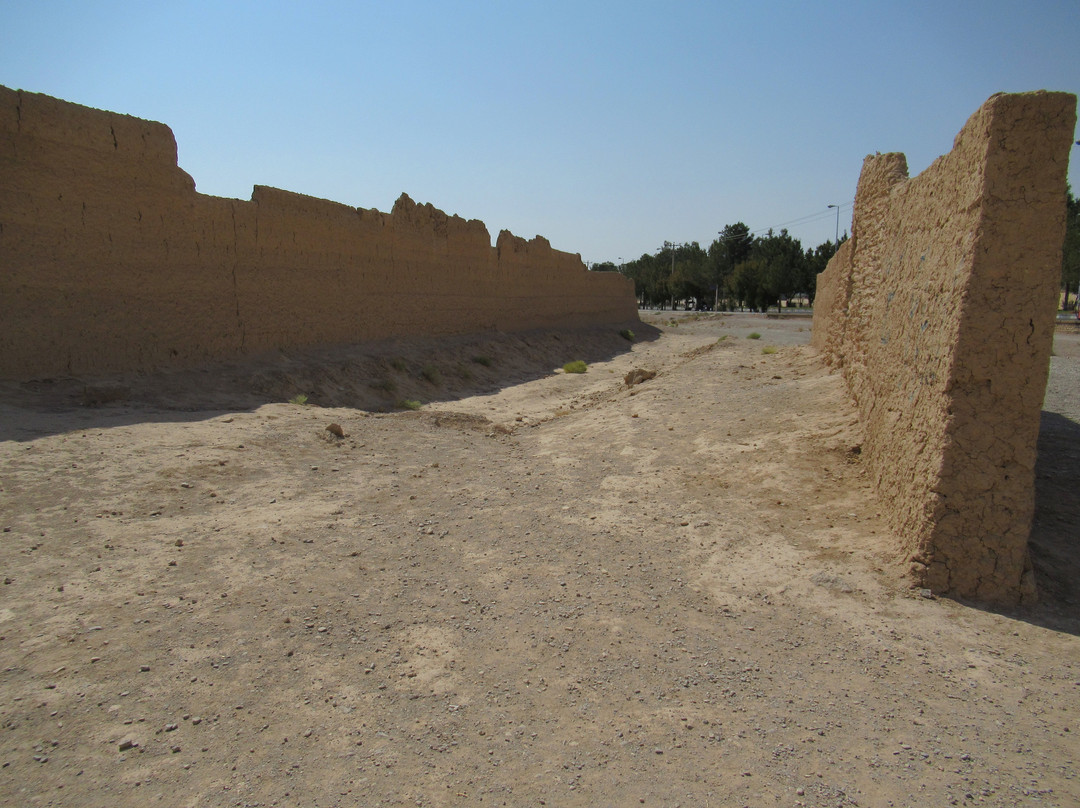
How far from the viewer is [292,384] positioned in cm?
1066

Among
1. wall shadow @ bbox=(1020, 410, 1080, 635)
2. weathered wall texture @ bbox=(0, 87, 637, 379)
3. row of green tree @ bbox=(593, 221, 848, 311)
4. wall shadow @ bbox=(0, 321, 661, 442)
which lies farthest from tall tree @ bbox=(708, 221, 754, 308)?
wall shadow @ bbox=(1020, 410, 1080, 635)

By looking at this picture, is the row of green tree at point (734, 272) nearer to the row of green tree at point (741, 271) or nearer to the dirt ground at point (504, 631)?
the row of green tree at point (741, 271)

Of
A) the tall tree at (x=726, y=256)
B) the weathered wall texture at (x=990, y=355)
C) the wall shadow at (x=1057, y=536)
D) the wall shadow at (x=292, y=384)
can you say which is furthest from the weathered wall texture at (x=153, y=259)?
the tall tree at (x=726, y=256)

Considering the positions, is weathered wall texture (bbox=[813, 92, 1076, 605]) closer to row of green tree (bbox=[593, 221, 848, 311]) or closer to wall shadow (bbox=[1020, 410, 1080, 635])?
wall shadow (bbox=[1020, 410, 1080, 635])

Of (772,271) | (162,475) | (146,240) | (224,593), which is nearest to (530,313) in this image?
(146,240)

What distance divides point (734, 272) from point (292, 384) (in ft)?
169

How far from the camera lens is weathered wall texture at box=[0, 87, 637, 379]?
320 inches

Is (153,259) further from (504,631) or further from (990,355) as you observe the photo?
(990,355)

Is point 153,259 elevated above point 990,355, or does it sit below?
above

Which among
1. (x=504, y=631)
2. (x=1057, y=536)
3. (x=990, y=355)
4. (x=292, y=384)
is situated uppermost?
(x=990, y=355)

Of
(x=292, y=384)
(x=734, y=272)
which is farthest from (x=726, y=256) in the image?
(x=292, y=384)

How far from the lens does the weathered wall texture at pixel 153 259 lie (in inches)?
320

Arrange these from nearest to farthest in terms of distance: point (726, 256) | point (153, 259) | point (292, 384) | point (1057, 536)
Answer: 1. point (1057, 536)
2. point (153, 259)
3. point (292, 384)
4. point (726, 256)

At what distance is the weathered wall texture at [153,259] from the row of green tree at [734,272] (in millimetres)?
29500
